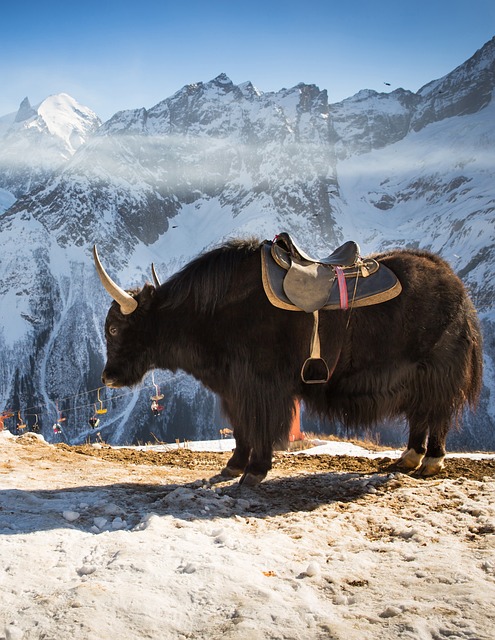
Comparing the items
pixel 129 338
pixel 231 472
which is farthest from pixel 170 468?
pixel 129 338

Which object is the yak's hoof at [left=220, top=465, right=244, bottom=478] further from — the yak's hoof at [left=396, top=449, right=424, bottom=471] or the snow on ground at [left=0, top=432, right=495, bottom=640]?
the yak's hoof at [left=396, top=449, right=424, bottom=471]

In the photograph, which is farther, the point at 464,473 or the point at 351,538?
the point at 464,473

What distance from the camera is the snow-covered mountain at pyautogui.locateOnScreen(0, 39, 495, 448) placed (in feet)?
325

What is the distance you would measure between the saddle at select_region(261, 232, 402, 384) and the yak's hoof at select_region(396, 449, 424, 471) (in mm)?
1443

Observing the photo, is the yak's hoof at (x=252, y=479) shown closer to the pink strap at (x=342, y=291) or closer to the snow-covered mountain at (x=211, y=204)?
the pink strap at (x=342, y=291)

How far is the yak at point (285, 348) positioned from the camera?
4.48m

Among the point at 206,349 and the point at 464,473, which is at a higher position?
the point at 206,349

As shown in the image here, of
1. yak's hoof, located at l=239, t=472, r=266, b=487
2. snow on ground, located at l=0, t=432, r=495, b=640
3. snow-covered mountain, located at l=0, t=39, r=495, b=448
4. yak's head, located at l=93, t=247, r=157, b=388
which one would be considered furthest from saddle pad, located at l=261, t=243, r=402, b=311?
snow-covered mountain, located at l=0, t=39, r=495, b=448

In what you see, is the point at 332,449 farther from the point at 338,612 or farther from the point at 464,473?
the point at 338,612

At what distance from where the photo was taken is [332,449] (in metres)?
7.93

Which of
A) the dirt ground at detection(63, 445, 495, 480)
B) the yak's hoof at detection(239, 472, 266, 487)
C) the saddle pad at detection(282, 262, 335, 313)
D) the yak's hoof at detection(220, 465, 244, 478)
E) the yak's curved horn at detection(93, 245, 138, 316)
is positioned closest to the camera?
the saddle pad at detection(282, 262, 335, 313)

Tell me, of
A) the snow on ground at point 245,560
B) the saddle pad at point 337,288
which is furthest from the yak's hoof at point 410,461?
the saddle pad at point 337,288

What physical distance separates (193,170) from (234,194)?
68.4 ft

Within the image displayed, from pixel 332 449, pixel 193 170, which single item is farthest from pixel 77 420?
pixel 193 170
